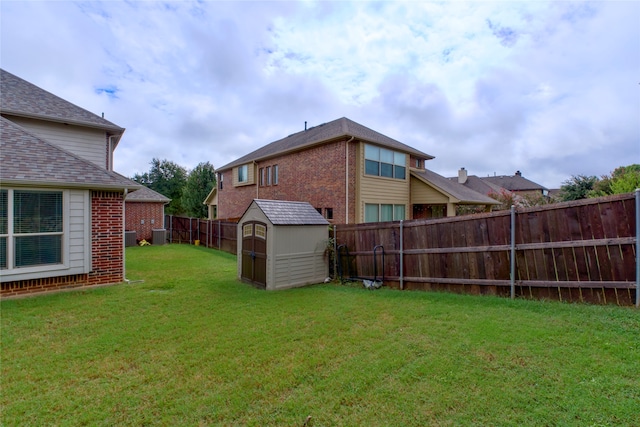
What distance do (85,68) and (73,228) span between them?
7007mm

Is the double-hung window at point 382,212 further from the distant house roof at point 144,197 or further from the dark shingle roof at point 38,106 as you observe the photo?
the distant house roof at point 144,197

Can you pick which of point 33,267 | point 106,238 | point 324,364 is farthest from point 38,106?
point 324,364

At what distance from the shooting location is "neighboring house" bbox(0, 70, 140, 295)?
627 centimetres

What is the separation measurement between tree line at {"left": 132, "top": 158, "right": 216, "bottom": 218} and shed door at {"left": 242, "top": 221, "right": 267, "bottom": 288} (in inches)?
846

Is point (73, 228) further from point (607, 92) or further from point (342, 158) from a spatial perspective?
point (607, 92)

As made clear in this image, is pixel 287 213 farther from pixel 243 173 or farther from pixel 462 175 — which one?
pixel 462 175

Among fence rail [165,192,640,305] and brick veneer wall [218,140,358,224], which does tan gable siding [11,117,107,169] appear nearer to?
brick veneer wall [218,140,358,224]

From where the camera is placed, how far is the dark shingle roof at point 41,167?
6.33 metres

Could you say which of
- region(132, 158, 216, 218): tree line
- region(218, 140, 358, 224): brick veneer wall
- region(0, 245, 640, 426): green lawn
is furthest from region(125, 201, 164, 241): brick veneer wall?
region(0, 245, 640, 426): green lawn

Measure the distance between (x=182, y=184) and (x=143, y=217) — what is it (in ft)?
87.6

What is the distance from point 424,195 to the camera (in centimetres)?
1521

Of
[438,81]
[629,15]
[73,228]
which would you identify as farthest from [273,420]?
[438,81]

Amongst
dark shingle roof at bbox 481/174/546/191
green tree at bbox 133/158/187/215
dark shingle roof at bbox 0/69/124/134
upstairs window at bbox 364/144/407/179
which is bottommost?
upstairs window at bbox 364/144/407/179

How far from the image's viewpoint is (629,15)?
6.55 meters
